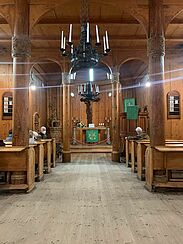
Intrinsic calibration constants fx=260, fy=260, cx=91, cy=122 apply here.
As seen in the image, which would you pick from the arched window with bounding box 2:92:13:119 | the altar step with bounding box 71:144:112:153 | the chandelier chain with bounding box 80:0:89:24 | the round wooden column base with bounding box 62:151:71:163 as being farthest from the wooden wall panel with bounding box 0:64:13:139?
the chandelier chain with bounding box 80:0:89:24

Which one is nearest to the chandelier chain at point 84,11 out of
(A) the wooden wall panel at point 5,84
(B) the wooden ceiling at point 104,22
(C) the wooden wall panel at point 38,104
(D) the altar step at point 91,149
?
(B) the wooden ceiling at point 104,22

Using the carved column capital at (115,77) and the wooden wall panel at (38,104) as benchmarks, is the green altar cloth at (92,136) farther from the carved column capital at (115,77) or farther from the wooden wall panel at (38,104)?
the carved column capital at (115,77)

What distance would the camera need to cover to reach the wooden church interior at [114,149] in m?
3.17

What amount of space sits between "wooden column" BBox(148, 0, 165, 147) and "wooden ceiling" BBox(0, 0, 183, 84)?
26 centimetres

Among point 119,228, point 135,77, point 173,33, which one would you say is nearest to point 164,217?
point 119,228

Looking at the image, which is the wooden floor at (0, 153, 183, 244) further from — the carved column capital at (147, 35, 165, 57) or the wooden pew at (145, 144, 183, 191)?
the carved column capital at (147, 35, 165, 57)

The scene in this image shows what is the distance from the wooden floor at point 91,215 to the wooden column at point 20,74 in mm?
1194

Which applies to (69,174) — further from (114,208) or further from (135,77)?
(135,77)

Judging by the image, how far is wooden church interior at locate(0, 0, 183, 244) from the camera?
317 cm

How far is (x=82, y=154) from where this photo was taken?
11.9m

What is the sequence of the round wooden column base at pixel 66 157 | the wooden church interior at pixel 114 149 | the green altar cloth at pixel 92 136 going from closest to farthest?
the wooden church interior at pixel 114 149 → the round wooden column base at pixel 66 157 → the green altar cloth at pixel 92 136

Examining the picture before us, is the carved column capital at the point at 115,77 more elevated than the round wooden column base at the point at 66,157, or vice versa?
the carved column capital at the point at 115,77

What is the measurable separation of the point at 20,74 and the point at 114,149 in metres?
5.31

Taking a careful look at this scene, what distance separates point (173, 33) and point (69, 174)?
5417 mm
